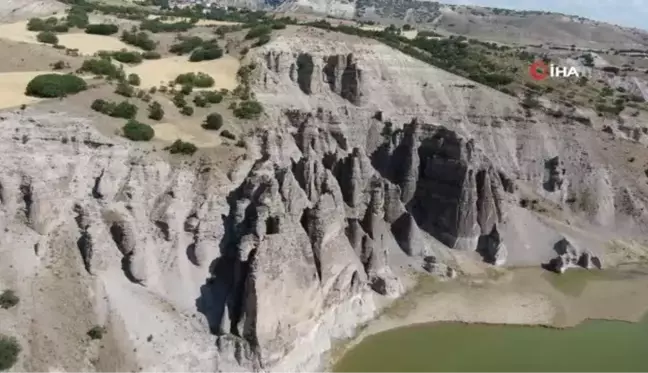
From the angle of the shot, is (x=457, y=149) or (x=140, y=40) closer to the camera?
(x=457, y=149)

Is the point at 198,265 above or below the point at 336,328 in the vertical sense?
above

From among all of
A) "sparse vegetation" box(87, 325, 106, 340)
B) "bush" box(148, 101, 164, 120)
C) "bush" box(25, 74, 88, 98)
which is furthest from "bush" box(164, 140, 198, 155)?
"sparse vegetation" box(87, 325, 106, 340)

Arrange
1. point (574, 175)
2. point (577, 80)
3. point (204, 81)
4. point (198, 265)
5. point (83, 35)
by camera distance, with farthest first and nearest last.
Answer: point (577, 80) → point (83, 35) → point (574, 175) → point (204, 81) → point (198, 265)

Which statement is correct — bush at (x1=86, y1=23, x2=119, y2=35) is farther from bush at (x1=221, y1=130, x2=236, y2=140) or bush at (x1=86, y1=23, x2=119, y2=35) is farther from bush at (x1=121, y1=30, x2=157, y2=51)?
bush at (x1=221, y1=130, x2=236, y2=140)

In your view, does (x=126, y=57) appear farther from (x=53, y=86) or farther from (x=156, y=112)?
(x=53, y=86)

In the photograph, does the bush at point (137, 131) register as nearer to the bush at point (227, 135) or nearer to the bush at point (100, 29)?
the bush at point (227, 135)

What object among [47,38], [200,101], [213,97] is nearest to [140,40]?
[47,38]

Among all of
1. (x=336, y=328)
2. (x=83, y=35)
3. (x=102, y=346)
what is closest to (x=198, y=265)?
(x=102, y=346)

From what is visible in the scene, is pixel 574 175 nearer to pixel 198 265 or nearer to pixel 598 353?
pixel 598 353
